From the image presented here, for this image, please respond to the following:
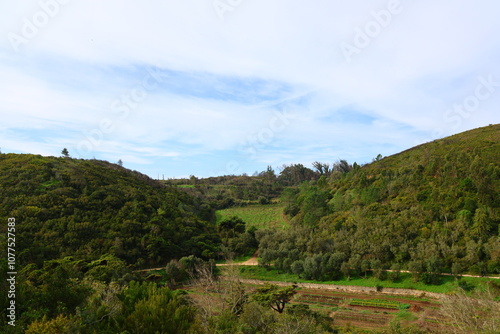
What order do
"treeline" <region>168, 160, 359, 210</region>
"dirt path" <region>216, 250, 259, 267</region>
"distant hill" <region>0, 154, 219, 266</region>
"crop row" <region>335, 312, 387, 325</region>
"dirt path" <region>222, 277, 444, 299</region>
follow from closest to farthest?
"crop row" <region>335, 312, 387, 325</region>, "dirt path" <region>222, 277, 444, 299</region>, "distant hill" <region>0, 154, 219, 266</region>, "dirt path" <region>216, 250, 259, 267</region>, "treeline" <region>168, 160, 359, 210</region>

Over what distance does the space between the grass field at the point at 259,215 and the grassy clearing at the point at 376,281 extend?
1326 cm

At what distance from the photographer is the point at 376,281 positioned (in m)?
26.3

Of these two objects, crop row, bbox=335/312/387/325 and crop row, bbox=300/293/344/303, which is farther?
crop row, bbox=300/293/344/303

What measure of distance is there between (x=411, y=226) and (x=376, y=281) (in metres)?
7.60

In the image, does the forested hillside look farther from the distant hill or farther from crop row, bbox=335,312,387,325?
the distant hill

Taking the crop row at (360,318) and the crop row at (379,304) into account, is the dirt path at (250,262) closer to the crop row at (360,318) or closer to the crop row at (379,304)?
the crop row at (379,304)

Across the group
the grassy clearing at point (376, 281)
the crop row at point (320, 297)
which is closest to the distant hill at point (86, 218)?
the grassy clearing at point (376, 281)

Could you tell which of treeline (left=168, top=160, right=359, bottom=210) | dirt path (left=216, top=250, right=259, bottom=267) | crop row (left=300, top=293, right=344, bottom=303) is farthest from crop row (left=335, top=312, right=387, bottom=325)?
treeline (left=168, top=160, right=359, bottom=210)

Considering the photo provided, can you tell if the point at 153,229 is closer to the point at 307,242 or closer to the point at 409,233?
the point at 307,242

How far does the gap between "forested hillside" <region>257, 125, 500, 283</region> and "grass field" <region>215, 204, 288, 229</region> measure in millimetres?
9381

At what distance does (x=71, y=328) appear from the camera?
783 centimetres

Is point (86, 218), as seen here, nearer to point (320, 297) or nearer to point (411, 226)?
point (320, 297)

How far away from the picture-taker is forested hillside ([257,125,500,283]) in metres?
25.1

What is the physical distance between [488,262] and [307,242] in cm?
1712
